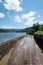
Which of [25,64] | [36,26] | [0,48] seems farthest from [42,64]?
[36,26]

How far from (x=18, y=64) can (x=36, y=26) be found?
96078mm

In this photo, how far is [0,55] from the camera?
47.1 ft

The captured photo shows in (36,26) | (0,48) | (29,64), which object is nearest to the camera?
(29,64)

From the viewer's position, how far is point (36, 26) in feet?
352

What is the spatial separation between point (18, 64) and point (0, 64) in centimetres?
150

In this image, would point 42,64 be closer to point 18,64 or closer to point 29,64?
point 29,64

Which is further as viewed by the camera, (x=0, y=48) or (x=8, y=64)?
(x=0, y=48)

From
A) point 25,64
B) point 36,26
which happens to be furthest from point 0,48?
point 36,26

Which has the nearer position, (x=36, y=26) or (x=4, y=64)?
(x=4, y=64)

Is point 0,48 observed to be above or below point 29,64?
above

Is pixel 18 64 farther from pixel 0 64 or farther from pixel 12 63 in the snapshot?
pixel 0 64

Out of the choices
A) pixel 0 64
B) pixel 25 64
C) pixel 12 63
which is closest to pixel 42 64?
pixel 25 64

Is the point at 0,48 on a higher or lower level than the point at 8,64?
higher

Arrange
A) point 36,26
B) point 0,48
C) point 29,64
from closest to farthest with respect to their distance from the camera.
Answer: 1. point 29,64
2. point 0,48
3. point 36,26
